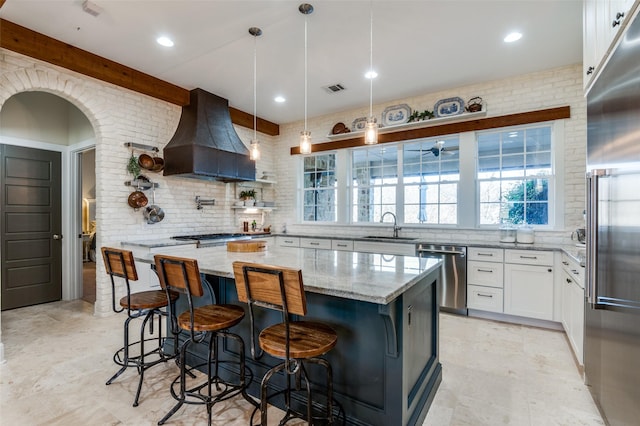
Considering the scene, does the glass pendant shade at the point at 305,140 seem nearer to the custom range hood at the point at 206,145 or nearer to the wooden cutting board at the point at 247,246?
the wooden cutting board at the point at 247,246

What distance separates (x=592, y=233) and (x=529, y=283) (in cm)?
220

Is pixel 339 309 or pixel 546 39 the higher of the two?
pixel 546 39

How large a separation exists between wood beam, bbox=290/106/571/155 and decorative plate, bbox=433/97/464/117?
0.50 ft

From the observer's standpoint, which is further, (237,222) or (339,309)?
(237,222)

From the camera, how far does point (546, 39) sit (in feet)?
10.6

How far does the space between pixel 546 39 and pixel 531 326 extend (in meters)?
3.17

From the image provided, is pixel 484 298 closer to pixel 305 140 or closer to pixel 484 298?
pixel 484 298

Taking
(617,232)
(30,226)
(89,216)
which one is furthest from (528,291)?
(89,216)

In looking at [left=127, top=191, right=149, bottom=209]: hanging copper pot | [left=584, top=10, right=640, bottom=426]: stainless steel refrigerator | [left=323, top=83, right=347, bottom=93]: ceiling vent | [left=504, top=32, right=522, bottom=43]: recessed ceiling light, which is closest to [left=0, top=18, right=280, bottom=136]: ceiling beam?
[left=127, top=191, right=149, bottom=209]: hanging copper pot

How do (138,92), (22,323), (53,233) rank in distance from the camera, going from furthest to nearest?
1. (53,233)
2. (138,92)
3. (22,323)

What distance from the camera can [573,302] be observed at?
8.90 ft

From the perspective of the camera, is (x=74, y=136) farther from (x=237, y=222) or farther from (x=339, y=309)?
(x=339, y=309)

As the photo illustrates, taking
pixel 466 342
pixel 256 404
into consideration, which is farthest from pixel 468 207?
pixel 256 404

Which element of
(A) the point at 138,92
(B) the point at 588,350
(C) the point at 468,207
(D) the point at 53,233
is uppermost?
(A) the point at 138,92
